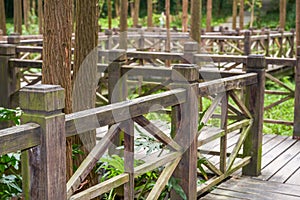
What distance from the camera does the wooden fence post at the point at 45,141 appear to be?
2.28 m

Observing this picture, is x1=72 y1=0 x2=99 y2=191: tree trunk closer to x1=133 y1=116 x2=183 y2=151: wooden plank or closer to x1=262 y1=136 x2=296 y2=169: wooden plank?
x1=133 y1=116 x2=183 y2=151: wooden plank

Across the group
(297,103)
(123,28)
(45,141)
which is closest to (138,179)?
(45,141)

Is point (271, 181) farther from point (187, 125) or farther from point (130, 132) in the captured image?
point (130, 132)

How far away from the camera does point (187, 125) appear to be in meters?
3.59

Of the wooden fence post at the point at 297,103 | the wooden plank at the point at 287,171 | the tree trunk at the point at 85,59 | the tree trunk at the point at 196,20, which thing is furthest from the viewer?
the tree trunk at the point at 196,20

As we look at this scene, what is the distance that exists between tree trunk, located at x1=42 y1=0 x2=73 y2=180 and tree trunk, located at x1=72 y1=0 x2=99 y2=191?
1.88 ft

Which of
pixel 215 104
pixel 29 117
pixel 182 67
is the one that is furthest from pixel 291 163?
pixel 29 117

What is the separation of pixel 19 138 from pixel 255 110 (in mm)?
3003

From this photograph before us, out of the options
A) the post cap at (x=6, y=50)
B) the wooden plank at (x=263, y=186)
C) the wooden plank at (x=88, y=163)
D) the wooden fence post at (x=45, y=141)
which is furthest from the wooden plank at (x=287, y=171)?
the post cap at (x=6, y=50)

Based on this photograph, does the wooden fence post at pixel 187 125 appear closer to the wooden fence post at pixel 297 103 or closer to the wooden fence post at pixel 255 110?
the wooden fence post at pixel 255 110

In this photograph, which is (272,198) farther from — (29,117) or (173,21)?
(173,21)

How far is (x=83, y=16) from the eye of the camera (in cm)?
406

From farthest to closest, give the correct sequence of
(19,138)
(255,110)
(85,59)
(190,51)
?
(190,51), (255,110), (85,59), (19,138)

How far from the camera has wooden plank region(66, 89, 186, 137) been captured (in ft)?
8.23
